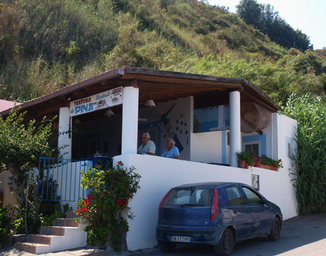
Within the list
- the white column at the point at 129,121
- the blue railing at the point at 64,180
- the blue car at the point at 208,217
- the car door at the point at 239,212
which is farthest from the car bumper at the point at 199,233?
the blue railing at the point at 64,180

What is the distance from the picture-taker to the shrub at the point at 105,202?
6.44 m

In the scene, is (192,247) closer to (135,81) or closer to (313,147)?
(135,81)

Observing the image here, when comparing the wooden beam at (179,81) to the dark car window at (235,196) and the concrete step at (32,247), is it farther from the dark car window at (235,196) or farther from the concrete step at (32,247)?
the concrete step at (32,247)

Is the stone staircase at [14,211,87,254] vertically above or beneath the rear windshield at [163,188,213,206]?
beneath

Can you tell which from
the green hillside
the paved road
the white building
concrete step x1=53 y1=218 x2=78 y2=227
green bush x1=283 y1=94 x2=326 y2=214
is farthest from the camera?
the green hillside

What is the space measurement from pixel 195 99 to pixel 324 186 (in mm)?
6316

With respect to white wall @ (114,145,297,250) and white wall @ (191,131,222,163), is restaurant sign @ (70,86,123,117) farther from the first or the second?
white wall @ (191,131,222,163)

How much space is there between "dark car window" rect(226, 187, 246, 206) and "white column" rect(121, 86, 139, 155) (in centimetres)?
222

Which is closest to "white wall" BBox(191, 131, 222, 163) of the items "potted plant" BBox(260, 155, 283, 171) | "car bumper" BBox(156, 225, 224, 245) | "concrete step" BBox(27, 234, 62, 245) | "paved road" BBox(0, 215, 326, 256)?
"potted plant" BBox(260, 155, 283, 171)

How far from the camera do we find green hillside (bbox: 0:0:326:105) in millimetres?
17703

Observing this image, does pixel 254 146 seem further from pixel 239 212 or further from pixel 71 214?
pixel 71 214

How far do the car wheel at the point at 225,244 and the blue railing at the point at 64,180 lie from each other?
3.15 metres

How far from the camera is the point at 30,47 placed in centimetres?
2002

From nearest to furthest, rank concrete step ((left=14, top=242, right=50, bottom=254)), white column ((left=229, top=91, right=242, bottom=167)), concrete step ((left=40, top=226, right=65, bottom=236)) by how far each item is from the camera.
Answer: concrete step ((left=14, top=242, right=50, bottom=254))
concrete step ((left=40, top=226, right=65, bottom=236))
white column ((left=229, top=91, right=242, bottom=167))
